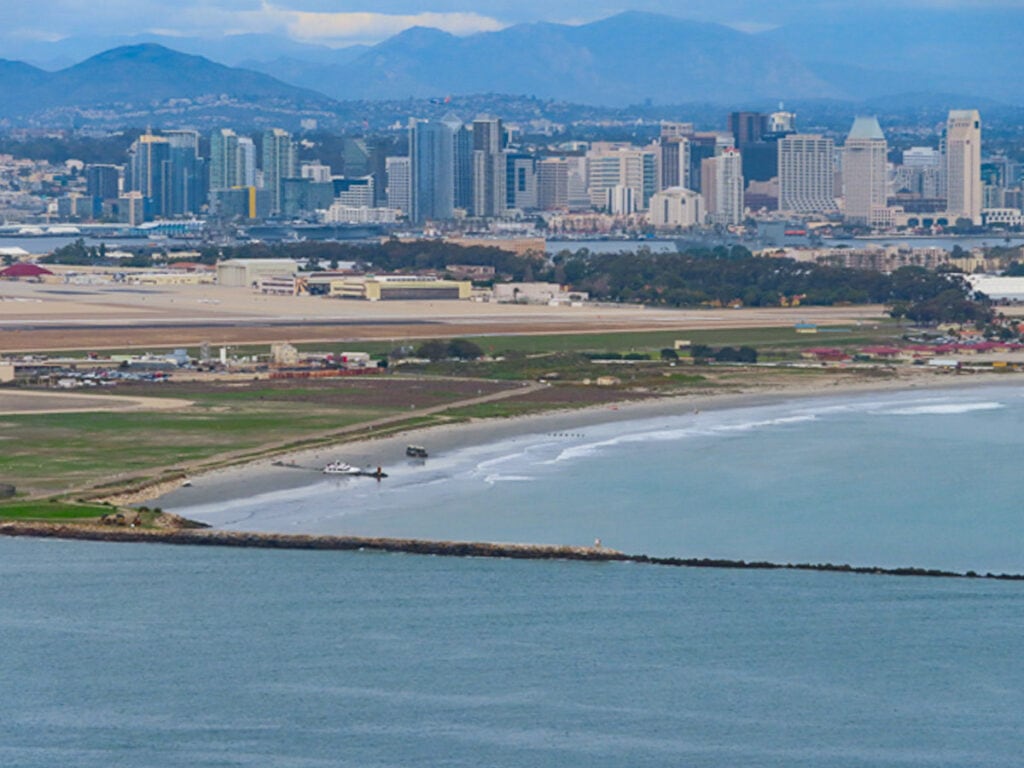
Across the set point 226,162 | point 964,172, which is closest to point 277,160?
point 226,162

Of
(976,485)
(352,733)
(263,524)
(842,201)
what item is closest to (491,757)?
(352,733)

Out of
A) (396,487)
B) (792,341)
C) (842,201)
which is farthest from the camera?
(842,201)

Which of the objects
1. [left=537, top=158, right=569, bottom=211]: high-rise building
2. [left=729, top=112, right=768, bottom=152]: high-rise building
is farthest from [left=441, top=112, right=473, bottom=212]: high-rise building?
[left=729, top=112, right=768, bottom=152]: high-rise building

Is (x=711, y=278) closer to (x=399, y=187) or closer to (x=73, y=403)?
(x=73, y=403)

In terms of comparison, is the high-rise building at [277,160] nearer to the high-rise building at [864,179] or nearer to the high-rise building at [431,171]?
the high-rise building at [431,171]

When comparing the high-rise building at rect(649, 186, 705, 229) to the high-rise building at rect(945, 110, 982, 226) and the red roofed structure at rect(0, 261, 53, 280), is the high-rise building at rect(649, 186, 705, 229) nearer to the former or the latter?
the high-rise building at rect(945, 110, 982, 226)

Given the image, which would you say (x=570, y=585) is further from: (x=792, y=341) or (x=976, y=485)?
(x=792, y=341)
